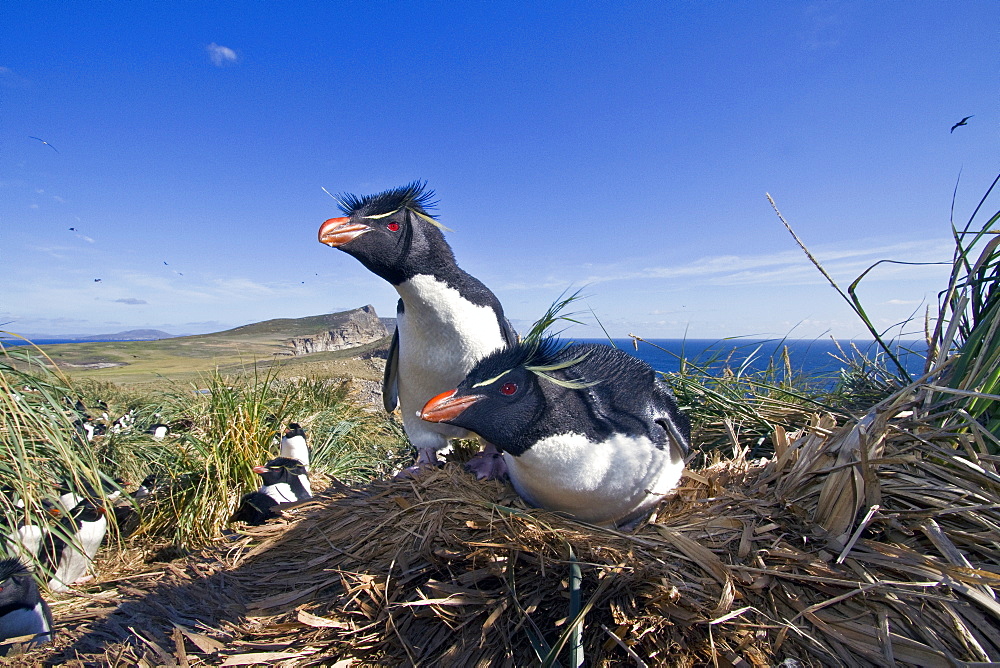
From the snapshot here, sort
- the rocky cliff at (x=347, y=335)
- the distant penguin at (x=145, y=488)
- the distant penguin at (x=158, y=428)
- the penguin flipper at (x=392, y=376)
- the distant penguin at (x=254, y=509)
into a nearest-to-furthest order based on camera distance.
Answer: the penguin flipper at (x=392, y=376) < the distant penguin at (x=254, y=509) < the distant penguin at (x=145, y=488) < the distant penguin at (x=158, y=428) < the rocky cliff at (x=347, y=335)

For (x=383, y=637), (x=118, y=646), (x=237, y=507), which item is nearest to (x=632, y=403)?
(x=383, y=637)

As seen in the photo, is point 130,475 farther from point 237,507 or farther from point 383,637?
point 383,637

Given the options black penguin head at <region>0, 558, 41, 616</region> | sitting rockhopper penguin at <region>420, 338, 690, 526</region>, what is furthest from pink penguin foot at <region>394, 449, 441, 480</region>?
black penguin head at <region>0, 558, 41, 616</region>

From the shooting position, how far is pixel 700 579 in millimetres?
1445

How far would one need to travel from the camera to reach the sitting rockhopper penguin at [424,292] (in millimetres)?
2424

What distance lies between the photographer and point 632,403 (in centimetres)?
199

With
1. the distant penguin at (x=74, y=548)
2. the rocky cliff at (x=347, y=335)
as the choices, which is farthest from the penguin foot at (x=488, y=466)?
the rocky cliff at (x=347, y=335)

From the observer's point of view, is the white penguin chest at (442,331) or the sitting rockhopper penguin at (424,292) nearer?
the sitting rockhopper penguin at (424,292)

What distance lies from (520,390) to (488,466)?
0.88 metres

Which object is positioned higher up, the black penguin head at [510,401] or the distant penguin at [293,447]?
the black penguin head at [510,401]

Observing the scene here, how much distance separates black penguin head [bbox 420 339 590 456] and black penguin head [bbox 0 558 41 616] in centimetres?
303

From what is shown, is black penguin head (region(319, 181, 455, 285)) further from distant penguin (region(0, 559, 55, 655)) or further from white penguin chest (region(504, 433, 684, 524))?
distant penguin (region(0, 559, 55, 655))

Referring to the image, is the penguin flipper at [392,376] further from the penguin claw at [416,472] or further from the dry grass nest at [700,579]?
the dry grass nest at [700,579]

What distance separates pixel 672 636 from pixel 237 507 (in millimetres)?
4166
